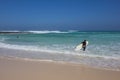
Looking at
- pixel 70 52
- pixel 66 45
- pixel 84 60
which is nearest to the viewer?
pixel 84 60

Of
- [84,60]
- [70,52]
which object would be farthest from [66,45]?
[84,60]

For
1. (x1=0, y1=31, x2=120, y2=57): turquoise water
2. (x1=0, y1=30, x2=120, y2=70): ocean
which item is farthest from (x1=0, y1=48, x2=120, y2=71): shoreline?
(x1=0, y1=31, x2=120, y2=57): turquoise water

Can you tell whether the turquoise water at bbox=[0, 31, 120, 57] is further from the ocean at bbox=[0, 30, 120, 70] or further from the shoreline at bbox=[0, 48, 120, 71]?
the shoreline at bbox=[0, 48, 120, 71]

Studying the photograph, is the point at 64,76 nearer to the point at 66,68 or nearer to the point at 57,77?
the point at 57,77

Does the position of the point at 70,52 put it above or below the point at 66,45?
above

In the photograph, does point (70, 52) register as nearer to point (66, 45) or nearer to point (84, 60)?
point (84, 60)

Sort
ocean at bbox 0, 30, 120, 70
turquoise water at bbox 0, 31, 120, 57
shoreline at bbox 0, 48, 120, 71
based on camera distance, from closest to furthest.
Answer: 1. shoreline at bbox 0, 48, 120, 71
2. ocean at bbox 0, 30, 120, 70
3. turquoise water at bbox 0, 31, 120, 57

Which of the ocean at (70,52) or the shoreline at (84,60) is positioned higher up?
the shoreline at (84,60)

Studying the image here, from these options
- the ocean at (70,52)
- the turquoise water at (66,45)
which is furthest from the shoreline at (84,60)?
the turquoise water at (66,45)

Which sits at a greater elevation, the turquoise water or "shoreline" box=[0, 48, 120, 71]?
"shoreline" box=[0, 48, 120, 71]

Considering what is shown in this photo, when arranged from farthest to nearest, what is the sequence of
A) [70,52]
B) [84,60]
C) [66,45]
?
[66,45]
[70,52]
[84,60]

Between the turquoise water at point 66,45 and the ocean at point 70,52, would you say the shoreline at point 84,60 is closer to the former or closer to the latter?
the ocean at point 70,52

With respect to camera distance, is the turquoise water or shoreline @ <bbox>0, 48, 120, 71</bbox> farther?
the turquoise water

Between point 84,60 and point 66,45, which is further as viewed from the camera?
point 66,45
